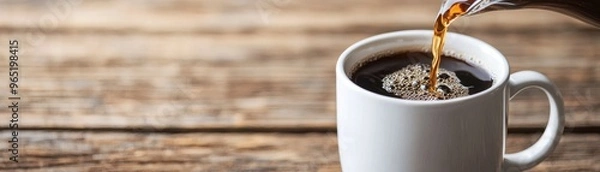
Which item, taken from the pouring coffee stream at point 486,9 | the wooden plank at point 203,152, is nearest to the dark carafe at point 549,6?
the pouring coffee stream at point 486,9

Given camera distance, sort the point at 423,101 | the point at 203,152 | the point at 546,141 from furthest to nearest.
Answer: the point at 203,152, the point at 546,141, the point at 423,101

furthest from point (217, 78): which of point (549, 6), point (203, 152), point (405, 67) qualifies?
point (549, 6)

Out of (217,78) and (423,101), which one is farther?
(217,78)

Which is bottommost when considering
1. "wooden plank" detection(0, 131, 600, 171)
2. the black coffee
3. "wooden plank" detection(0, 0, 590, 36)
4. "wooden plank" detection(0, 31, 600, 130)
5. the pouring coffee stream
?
"wooden plank" detection(0, 131, 600, 171)

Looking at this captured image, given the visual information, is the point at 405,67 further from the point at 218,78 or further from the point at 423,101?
the point at 218,78

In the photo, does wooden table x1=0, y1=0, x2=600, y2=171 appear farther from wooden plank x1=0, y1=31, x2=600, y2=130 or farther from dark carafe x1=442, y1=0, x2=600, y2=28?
dark carafe x1=442, y1=0, x2=600, y2=28

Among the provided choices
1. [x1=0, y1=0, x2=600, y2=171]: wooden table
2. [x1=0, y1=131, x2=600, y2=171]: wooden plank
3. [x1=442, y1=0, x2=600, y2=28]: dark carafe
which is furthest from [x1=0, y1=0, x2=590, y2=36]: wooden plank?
[x1=442, y1=0, x2=600, y2=28]: dark carafe

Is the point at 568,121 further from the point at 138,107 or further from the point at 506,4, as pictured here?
the point at 138,107

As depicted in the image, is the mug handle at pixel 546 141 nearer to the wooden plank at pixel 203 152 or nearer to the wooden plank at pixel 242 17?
the wooden plank at pixel 203 152
